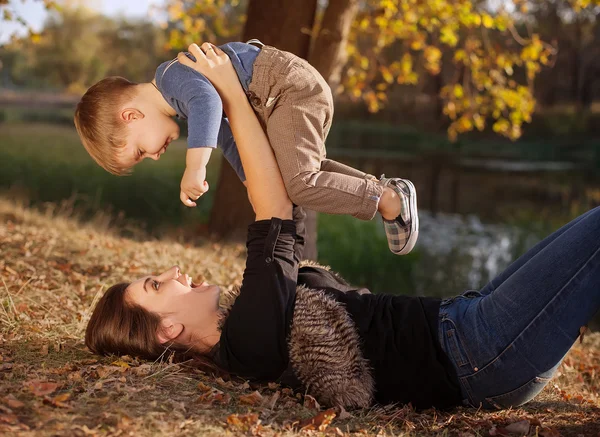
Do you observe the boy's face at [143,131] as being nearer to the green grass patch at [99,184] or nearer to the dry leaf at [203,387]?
the dry leaf at [203,387]

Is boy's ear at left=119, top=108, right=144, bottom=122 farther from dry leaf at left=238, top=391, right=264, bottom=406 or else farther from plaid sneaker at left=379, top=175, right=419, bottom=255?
dry leaf at left=238, top=391, right=264, bottom=406

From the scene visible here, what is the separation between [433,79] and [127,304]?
2966 cm

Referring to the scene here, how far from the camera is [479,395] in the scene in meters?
3.27

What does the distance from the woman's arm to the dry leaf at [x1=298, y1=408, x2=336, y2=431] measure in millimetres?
970

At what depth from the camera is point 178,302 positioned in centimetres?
351

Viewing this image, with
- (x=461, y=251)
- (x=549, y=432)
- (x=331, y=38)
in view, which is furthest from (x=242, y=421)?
(x=461, y=251)

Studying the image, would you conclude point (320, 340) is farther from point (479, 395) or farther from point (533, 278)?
point (533, 278)

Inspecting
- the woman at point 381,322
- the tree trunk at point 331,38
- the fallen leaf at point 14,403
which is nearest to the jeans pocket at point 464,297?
the woman at point 381,322

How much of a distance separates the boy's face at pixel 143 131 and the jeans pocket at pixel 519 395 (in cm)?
213

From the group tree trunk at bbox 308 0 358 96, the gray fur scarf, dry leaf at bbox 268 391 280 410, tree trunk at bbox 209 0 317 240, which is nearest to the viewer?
the gray fur scarf

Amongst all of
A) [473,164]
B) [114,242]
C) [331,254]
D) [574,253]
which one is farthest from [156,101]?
[473,164]

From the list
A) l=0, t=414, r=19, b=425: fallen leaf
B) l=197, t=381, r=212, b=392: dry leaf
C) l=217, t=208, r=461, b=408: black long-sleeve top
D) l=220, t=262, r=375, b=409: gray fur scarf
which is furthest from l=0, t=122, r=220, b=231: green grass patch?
l=0, t=414, r=19, b=425: fallen leaf

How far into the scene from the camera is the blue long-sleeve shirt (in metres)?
3.12

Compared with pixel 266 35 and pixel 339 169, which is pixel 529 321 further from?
pixel 266 35
